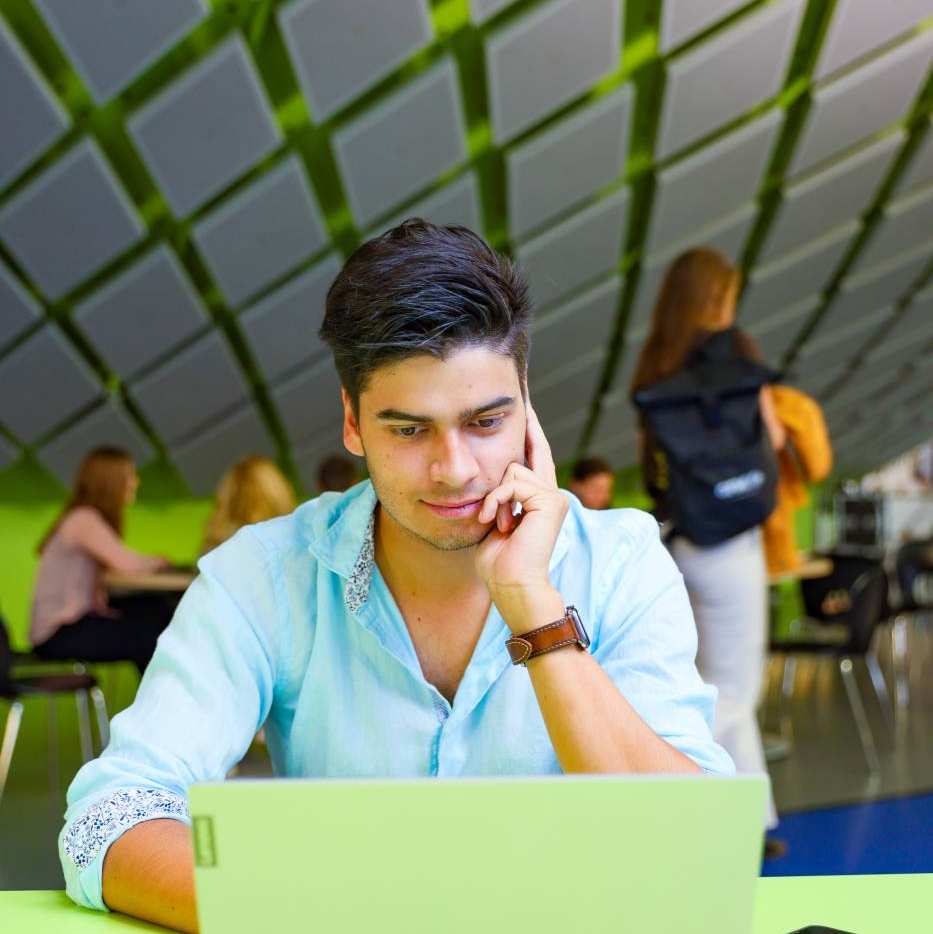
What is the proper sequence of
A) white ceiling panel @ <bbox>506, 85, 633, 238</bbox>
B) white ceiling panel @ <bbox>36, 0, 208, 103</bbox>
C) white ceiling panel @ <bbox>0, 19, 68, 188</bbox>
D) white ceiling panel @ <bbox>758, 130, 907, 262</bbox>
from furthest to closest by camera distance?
white ceiling panel @ <bbox>758, 130, 907, 262</bbox>, white ceiling panel @ <bbox>506, 85, 633, 238</bbox>, white ceiling panel @ <bbox>0, 19, 68, 188</bbox>, white ceiling panel @ <bbox>36, 0, 208, 103</bbox>

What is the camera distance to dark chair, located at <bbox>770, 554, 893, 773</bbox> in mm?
4812

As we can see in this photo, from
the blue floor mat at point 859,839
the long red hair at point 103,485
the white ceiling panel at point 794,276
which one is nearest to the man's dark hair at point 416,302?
the blue floor mat at point 859,839

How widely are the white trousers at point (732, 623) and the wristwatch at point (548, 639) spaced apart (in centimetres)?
202

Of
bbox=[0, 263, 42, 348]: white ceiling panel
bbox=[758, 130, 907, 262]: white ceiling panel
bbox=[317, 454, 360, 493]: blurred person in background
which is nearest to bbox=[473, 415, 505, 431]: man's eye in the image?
bbox=[317, 454, 360, 493]: blurred person in background

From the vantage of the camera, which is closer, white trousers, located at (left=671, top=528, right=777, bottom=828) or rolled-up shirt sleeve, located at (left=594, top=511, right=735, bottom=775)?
rolled-up shirt sleeve, located at (left=594, top=511, right=735, bottom=775)

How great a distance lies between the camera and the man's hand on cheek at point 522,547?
1.21 meters

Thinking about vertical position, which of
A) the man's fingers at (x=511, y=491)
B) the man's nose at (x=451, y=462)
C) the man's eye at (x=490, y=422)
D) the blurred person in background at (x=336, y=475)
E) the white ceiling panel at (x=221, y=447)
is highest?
the white ceiling panel at (x=221, y=447)

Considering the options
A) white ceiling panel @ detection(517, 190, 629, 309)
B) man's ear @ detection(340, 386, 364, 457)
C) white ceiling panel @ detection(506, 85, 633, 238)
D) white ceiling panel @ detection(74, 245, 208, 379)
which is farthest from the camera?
white ceiling panel @ detection(517, 190, 629, 309)

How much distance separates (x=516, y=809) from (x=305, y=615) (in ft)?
2.25

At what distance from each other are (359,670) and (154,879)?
1.22ft

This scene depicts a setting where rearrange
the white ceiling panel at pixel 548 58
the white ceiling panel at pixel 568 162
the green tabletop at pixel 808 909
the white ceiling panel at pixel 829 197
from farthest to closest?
the white ceiling panel at pixel 829 197 < the white ceiling panel at pixel 568 162 < the white ceiling panel at pixel 548 58 < the green tabletop at pixel 808 909

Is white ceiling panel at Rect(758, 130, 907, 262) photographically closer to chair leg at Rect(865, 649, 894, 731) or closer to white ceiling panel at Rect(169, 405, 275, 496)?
chair leg at Rect(865, 649, 894, 731)

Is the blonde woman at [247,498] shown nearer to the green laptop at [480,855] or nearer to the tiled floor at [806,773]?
the tiled floor at [806,773]

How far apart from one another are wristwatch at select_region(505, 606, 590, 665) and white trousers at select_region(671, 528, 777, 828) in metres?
2.02
